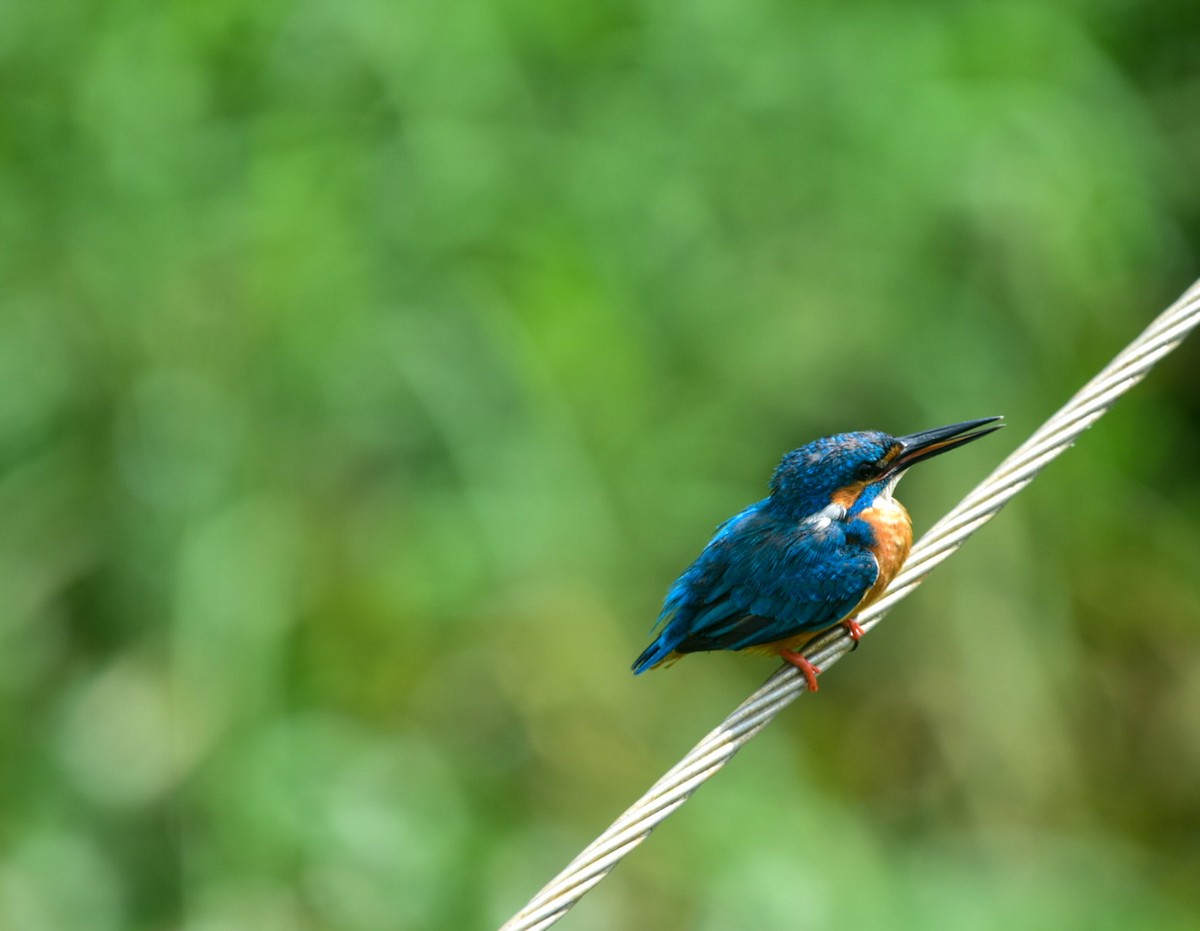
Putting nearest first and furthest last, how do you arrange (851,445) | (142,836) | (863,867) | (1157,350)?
(1157,350) → (851,445) → (142,836) → (863,867)

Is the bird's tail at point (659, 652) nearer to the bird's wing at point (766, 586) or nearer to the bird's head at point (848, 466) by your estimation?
the bird's wing at point (766, 586)

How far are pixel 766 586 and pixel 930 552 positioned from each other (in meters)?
0.60

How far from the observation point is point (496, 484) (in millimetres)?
5254

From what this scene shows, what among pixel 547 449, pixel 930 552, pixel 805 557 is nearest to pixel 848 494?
pixel 805 557

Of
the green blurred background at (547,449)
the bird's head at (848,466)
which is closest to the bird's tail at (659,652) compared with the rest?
the bird's head at (848,466)

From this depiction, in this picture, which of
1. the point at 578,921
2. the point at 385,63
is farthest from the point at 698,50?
the point at 578,921

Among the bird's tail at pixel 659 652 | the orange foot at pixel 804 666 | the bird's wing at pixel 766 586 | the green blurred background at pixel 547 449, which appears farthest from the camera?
the green blurred background at pixel 547 449

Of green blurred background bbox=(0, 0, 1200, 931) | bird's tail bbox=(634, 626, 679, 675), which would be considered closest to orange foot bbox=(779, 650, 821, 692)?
bird's tail bbox=(634, 626, 679, 675)

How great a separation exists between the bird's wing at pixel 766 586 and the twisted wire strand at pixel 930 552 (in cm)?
35

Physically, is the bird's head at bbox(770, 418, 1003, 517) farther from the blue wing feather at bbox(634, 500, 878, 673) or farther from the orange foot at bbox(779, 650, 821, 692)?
the orange foot at bbox(779, 650, 821, 692)

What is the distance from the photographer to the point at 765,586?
3.20m

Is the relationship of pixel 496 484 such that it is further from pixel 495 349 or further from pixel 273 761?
pixel 273 761

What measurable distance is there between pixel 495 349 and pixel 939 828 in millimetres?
2426

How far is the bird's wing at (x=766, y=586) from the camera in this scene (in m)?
3.13
